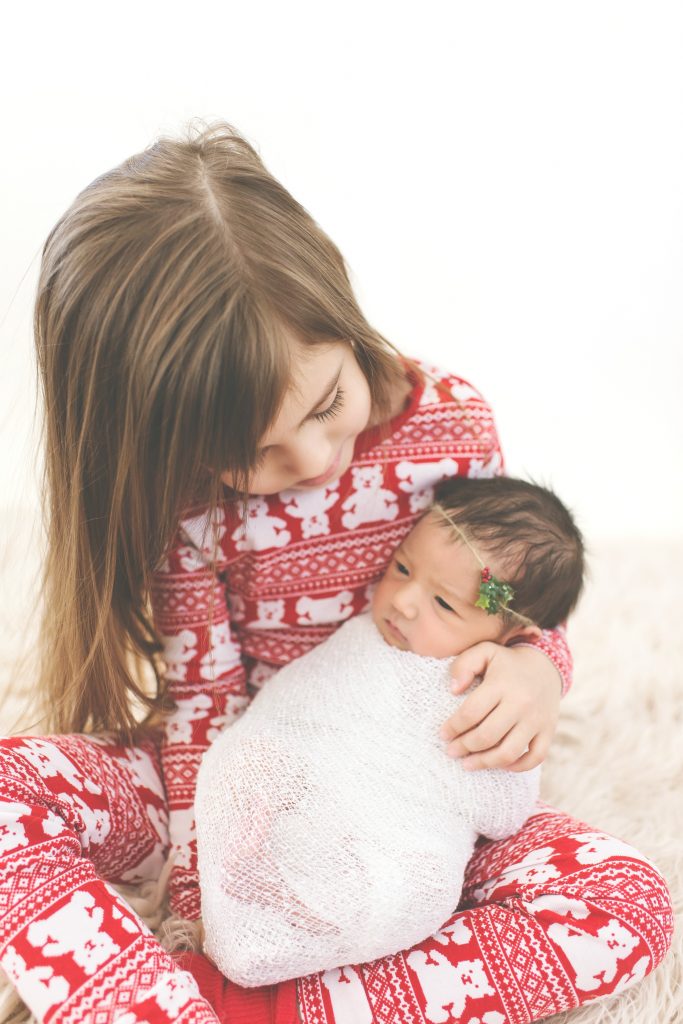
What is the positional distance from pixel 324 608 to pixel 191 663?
5.0 inches

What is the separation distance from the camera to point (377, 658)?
0.79 meters

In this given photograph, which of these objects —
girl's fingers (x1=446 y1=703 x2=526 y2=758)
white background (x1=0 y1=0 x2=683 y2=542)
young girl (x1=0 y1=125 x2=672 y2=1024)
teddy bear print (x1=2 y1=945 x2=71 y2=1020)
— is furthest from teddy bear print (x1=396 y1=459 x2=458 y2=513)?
white background (x1=0 y1=0 x2=683 y2=542)

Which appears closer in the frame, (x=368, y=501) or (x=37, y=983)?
(x=37, y=983)

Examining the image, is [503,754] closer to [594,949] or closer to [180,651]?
[594,949]

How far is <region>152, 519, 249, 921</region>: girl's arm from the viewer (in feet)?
2.75

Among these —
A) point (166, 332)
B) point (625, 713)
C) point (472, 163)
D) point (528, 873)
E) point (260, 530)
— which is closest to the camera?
point (166, 332)

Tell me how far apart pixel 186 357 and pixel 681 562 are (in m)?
0.92

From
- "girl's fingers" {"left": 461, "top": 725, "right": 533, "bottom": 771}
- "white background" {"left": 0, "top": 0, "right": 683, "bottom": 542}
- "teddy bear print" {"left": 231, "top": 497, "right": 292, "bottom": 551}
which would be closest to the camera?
"girl's fingers" {"left": 461, "top": 725, "right": 533, "bottom": 771}

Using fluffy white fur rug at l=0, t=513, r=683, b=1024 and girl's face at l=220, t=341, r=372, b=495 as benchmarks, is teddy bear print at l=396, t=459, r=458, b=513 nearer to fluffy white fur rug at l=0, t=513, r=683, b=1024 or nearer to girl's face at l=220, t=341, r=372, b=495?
girl's face at l=220, t=341, r=372, b=495

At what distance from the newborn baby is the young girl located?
1.1 inches

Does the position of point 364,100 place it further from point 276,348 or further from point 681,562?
point 276,348

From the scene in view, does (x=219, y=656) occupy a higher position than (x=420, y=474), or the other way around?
(x=420, y=474)

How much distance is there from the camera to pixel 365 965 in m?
0.70

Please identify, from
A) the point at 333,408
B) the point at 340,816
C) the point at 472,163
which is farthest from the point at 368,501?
the point at 472,163
